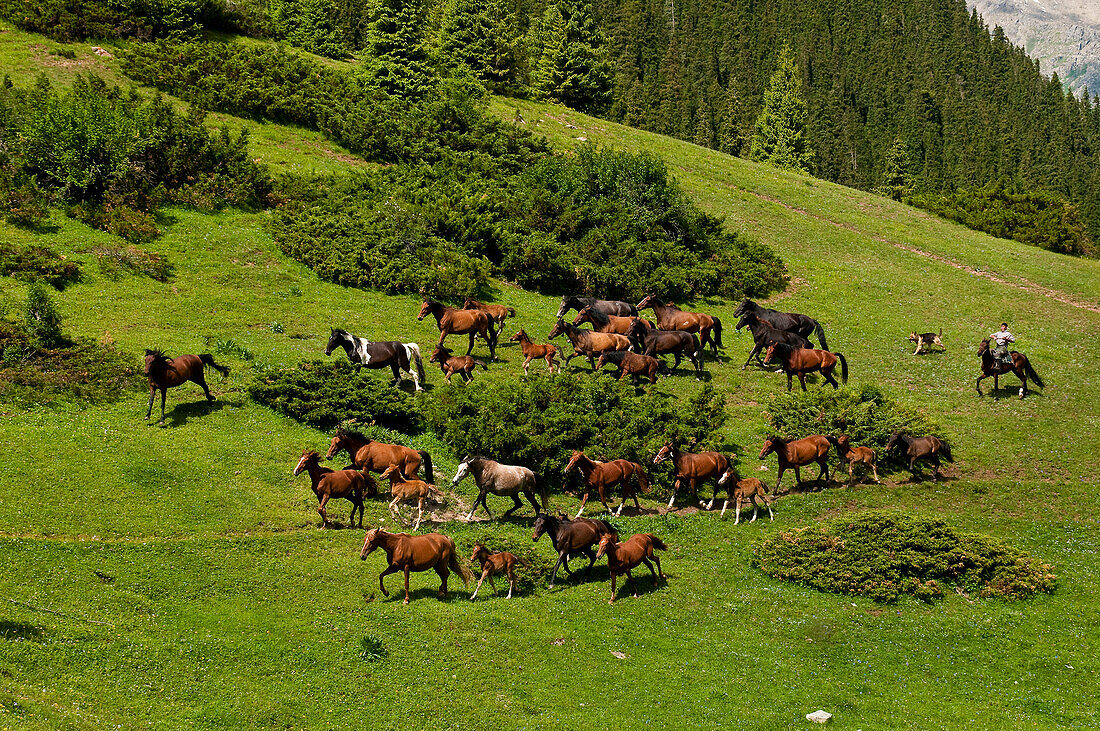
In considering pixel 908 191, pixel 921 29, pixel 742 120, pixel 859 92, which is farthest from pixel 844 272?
pixel 921 29

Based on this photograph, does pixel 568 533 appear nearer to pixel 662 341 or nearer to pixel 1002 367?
pixel 662 341

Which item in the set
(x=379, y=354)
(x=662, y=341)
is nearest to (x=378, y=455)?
(x=379, y=354)

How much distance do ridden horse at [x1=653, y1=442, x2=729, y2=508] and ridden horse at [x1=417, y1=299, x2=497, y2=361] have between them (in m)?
10.9

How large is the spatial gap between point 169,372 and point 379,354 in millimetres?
6453

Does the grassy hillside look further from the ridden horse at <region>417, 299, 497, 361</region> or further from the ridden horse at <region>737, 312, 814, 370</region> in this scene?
the ridden horse at <region>737, 312, 814, 370</region>

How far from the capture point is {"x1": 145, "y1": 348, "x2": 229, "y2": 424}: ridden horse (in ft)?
76.5

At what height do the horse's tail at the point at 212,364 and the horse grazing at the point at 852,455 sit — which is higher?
the horse grazing at the point at 852,455

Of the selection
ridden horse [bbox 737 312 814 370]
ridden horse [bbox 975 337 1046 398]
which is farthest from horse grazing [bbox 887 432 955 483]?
ridden horse [bbox 975 337 1046 398]

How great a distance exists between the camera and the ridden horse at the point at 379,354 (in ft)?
90.1

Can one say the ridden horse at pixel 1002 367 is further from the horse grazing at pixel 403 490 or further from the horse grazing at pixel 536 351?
the horse grazing at pixel 403 490

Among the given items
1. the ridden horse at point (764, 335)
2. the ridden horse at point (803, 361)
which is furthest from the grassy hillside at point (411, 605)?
the ridden horse at point (764, 335)

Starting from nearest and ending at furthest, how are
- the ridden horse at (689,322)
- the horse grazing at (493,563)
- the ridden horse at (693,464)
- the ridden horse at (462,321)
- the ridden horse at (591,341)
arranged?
the horse grazing at (493,563) < the ridden horse at (693,464) < the ridden horse at (591,341) < the ridden horse at (462,321) < the ridden horse at (689,322)

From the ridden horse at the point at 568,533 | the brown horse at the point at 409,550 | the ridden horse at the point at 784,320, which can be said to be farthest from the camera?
the ridden horse at the point at 784,320

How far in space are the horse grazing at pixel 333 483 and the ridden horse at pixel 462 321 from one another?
11640 millimetres
